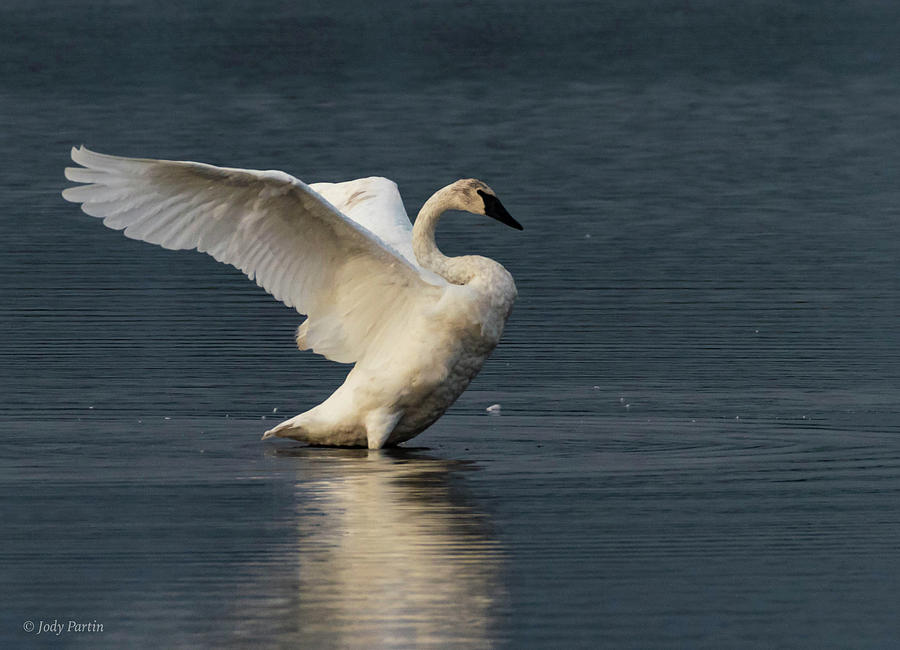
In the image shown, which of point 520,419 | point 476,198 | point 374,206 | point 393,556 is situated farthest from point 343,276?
point 393,556

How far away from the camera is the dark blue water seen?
25.9ft

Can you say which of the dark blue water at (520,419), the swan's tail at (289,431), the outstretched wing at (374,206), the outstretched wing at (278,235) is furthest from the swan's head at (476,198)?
the swan's tail at (289,431)

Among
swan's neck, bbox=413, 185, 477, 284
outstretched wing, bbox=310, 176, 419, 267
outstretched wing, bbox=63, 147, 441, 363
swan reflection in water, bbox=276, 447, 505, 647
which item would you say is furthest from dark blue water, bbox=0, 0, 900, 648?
outstretched wing, bbox=310, 176, 419, 267

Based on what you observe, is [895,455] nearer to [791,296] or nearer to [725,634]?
[725,634]

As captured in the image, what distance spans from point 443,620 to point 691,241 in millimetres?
12596

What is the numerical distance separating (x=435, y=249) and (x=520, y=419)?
105 cm

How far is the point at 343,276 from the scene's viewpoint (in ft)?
38.4

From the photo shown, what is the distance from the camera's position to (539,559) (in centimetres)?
859

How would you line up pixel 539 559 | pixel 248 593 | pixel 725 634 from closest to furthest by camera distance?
pixel 725 634 → pixel 248 593 → pixel 539 559

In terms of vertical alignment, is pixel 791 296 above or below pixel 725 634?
below

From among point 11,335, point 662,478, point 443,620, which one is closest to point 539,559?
point 443,620
